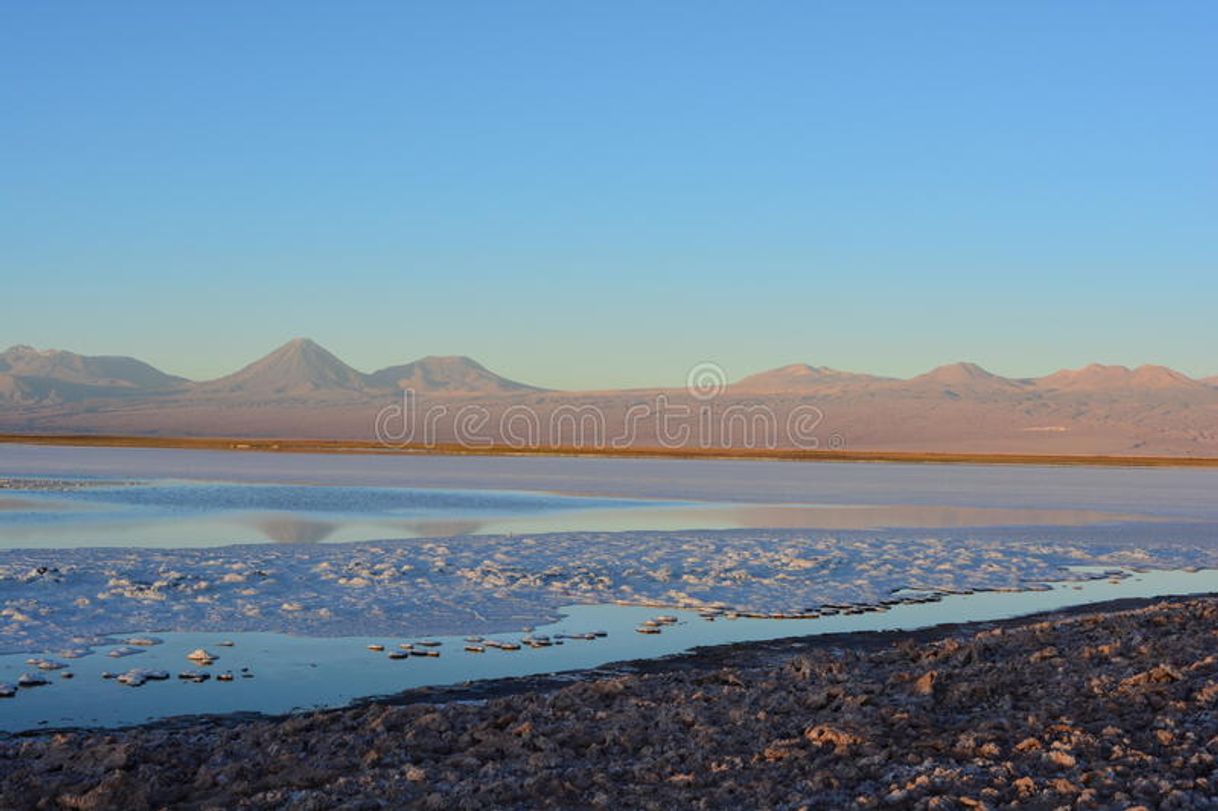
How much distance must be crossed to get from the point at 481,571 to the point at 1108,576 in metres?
9.27

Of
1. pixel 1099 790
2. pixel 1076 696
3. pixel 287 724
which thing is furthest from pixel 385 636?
pixel 1099 790

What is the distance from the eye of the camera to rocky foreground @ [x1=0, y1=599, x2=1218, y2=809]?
21.4 ft

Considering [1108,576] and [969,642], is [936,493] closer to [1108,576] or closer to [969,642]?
[1108,576]

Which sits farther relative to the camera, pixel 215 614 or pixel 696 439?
pixel 696 439

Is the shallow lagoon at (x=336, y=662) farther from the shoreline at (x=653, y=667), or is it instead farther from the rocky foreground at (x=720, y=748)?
the rocky foreground at (x=720, y=748)

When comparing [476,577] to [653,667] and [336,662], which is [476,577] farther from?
[653,667]

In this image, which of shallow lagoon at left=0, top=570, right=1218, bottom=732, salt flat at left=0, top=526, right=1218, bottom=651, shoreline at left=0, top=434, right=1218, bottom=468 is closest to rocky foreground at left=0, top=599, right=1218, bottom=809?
shallow lagoon at left=0, top=570, right=1218, bottom=732

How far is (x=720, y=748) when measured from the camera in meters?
7.54

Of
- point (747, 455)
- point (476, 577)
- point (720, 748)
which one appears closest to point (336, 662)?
point (720, 748)

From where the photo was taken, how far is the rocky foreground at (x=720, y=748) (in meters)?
6.53

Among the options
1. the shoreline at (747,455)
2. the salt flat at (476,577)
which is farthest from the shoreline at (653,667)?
the shoreline at (747,455)

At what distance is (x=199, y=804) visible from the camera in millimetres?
6605

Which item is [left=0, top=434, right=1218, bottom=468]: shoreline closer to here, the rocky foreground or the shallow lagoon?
the shallow lagoon

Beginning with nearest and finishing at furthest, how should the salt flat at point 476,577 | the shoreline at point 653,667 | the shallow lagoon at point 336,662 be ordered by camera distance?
the shoreline at point 653,667, the shallow lagoon at point 336,662, the salt flat at point 476,577
